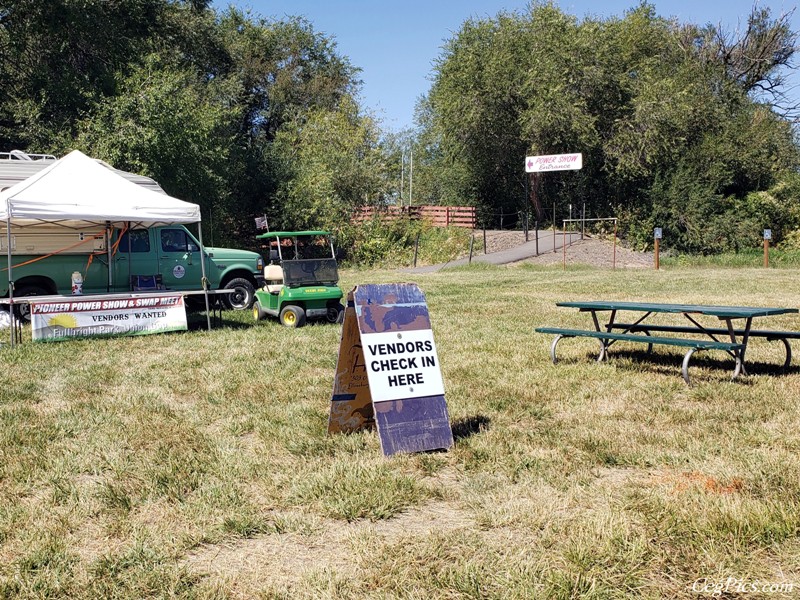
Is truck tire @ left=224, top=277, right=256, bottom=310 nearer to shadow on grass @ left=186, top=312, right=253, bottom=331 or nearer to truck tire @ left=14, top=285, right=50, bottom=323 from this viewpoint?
shadow on grass @ left=186, top=312, right=253, bottom=331

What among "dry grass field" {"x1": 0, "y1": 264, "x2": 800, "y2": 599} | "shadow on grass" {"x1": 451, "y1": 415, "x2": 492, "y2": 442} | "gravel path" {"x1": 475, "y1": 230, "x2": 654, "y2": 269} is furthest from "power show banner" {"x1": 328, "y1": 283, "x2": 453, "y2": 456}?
"gravel path" {"x1": 475, "y1": 230, "x2": 654, "y2": 269}

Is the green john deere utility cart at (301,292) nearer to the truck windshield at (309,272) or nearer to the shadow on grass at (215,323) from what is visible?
the truck windshield at (309,272)

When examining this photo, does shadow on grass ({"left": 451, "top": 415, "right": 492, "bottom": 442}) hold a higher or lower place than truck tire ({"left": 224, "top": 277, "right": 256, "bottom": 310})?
lower

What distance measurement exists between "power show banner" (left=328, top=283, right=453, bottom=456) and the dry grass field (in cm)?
17

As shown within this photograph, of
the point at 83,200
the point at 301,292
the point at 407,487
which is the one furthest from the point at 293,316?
the point at 407,487

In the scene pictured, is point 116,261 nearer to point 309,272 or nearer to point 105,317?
point 105,317

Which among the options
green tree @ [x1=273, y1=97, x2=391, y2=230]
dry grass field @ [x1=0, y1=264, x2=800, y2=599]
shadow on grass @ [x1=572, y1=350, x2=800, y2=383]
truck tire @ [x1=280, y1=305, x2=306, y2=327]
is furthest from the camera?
green tree @ [x1=273, y1=97, x2=391, y2=230]

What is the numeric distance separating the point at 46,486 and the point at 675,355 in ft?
22.0

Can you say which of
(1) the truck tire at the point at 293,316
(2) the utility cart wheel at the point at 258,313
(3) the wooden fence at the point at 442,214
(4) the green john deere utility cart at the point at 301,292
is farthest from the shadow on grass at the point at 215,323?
(3) the wooden fence at the point at 442,214

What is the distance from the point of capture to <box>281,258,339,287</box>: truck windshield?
1193 cm

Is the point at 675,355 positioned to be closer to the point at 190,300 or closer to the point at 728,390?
the point at 728,390

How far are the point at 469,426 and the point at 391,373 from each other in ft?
3.21

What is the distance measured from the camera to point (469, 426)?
5.85 metres

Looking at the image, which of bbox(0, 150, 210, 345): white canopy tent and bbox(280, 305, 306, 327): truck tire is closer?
bbox(0, 150, 210, 345): white canopy tent
